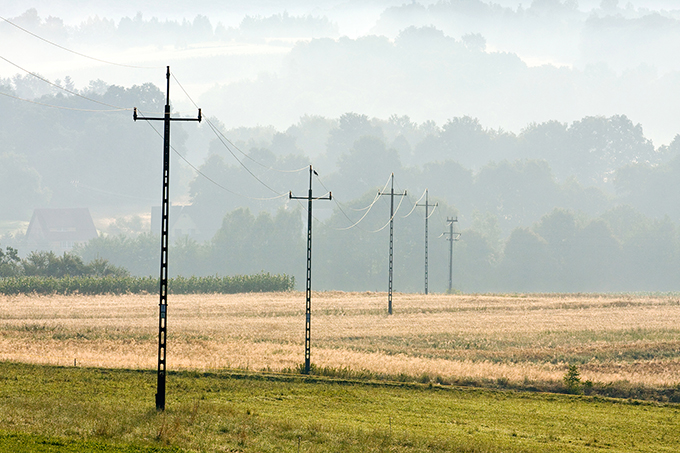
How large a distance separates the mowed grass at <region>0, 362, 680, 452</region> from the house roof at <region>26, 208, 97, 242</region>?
449 ft

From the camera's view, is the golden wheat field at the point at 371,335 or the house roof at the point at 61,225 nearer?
the golden wheat field at the point at 371,335

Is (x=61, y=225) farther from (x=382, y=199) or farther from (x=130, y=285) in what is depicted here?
(x=130, y=285)

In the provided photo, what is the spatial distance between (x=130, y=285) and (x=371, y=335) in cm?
3828

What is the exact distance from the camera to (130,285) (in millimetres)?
72312

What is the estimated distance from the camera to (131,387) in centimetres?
2380

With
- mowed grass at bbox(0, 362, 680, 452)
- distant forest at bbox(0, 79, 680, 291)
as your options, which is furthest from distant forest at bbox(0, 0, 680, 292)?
mowed grass at bbox(0, 362, 680, 452)

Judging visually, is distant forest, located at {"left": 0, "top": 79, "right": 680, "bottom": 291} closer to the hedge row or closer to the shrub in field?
the hedge row

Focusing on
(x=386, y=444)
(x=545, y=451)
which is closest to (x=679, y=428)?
(x=545, y=451)

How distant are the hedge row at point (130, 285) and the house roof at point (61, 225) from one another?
8926 centimetres

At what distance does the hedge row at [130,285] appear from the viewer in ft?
219

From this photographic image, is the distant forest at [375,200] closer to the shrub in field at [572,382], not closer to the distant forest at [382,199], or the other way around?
the distant forest at [382,199]

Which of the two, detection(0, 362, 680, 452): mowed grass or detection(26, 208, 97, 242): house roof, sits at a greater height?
detection(26, 208, 97, 242): house roof

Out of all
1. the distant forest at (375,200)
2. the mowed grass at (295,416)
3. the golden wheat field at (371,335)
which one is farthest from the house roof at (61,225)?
the mowed grass at (295,416)

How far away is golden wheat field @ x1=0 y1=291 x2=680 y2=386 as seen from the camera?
30.5 m
